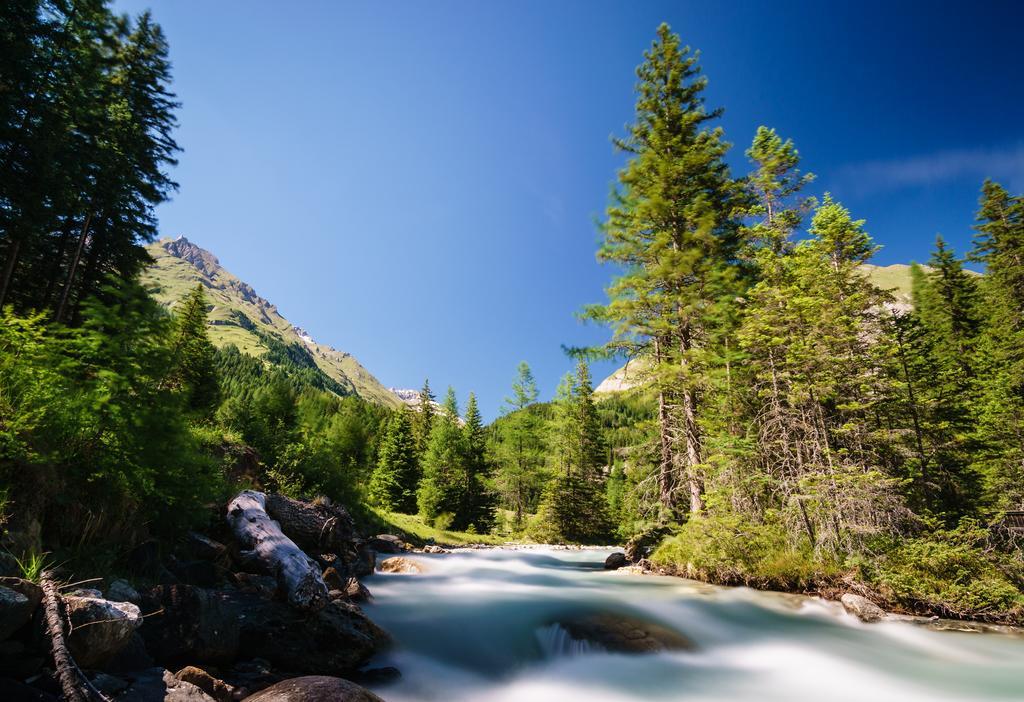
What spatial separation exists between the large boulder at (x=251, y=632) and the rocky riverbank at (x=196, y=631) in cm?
1

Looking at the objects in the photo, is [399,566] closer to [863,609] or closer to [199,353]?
[863,609]

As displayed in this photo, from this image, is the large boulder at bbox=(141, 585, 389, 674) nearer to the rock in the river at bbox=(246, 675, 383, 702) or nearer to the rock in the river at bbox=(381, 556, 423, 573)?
the rock in the river at bbox=(246, 675, 383, 702)

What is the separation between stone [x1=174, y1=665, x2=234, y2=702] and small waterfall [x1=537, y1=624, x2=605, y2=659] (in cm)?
511

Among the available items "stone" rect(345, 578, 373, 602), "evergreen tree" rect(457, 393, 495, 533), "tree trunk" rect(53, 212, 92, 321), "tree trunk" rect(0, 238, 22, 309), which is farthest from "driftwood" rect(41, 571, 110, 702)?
"evergreen tree" rect(457, 393, 495, 533)

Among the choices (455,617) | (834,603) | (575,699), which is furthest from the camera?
(834,603)

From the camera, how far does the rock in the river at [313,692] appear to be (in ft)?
11.7

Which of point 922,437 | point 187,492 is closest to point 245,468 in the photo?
point 187,492

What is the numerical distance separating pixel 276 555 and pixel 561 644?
5386 mm

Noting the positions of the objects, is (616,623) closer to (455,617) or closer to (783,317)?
(455,617)

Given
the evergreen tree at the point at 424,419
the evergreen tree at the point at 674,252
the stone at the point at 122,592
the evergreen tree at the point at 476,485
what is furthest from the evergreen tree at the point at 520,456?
the stone at the point at 122,592

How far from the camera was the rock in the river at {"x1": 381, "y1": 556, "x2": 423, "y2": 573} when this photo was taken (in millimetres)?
14541

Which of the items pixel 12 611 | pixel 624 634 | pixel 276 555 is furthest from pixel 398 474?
pixel 12 611

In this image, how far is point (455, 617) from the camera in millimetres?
9211

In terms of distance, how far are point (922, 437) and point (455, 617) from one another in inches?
737
